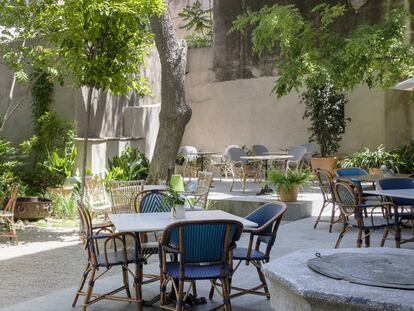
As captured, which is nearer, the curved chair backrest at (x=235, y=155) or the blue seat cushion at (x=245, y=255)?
the blue seat cushion at (x=245, y=255)

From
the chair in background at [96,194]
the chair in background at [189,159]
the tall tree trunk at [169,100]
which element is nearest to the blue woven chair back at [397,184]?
the tall tree trunk at [169,100]

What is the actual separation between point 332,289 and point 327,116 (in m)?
11.6

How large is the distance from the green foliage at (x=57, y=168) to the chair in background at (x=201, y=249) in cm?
708

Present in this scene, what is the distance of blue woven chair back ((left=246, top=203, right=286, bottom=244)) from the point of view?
4571 mm

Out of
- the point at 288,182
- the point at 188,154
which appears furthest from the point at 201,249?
the point at 188,154

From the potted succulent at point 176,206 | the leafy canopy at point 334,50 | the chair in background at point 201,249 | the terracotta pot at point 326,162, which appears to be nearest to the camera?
the chair in background at point 201,249

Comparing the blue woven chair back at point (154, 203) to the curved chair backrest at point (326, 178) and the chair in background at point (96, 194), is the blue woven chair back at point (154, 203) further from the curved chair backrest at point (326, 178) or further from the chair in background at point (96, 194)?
the chair in background at point (96, 194)

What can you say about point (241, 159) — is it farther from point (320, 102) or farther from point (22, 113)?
point (22, 113)

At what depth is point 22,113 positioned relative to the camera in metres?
11.6

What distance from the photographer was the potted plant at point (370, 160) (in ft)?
40.9

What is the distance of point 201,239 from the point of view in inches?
156

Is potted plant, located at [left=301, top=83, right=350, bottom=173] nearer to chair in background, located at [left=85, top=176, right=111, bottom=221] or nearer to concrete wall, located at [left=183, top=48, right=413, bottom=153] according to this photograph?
concrete wall, located at [left=183, top=48, right=413, bottom=153]

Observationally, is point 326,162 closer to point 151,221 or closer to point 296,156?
point 296,156

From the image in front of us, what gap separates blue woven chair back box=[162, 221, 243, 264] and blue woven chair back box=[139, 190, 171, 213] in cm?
152
